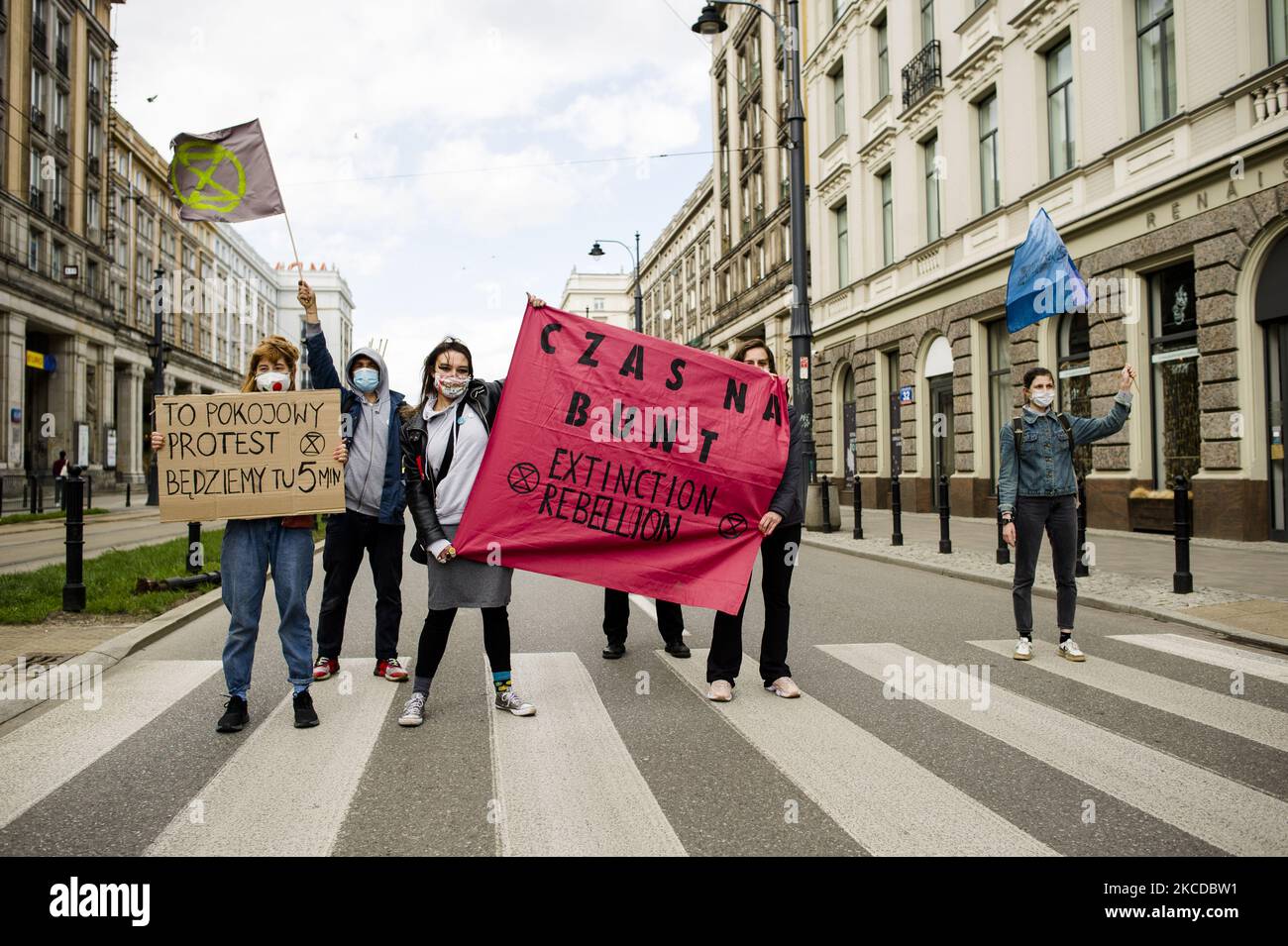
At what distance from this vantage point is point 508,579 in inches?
192

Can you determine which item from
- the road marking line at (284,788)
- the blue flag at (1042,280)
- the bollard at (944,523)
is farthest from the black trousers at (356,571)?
the bollard at (944,523)

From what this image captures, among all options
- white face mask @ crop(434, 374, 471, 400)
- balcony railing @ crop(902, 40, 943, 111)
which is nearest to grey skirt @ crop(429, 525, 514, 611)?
white face mask @ crop(434, 374, 471, 400)

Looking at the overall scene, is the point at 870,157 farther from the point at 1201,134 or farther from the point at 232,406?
the point at 232,406

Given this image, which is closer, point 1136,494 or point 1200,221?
point 1200,221

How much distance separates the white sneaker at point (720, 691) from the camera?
16.5 ft

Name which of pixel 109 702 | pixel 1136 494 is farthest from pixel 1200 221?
pixel 109 702

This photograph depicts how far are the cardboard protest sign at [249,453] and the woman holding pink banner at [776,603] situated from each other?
2.28 meters

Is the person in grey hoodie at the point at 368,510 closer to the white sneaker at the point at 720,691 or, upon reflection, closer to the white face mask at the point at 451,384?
the white face mask at the point at 451,384

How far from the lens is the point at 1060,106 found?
17562mm

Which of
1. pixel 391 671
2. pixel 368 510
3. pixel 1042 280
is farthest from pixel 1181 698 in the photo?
pixel 1042 280

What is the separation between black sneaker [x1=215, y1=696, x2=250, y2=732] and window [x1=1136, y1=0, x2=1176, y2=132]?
16053 millimetres

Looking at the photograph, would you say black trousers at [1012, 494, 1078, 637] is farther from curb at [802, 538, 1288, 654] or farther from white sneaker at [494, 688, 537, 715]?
white sneaker at [494, 688, 537, 715]
